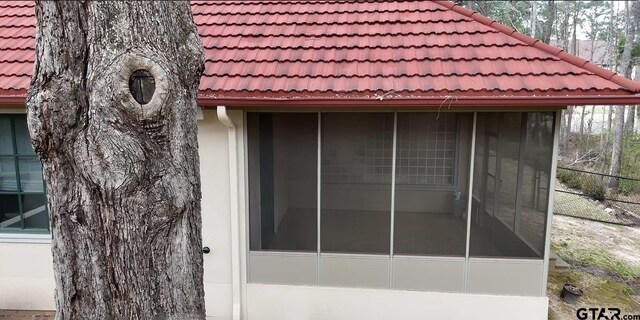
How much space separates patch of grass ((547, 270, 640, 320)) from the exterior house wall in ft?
3.18

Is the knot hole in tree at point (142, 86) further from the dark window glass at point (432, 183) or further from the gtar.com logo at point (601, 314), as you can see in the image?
the gtar.com logo at point (601, 314)

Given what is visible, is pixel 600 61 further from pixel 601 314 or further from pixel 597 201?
pixel 601 314

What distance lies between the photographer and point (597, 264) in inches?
246

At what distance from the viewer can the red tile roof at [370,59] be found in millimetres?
3600

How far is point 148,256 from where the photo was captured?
1.93m

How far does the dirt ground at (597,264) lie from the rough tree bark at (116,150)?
4.69 m

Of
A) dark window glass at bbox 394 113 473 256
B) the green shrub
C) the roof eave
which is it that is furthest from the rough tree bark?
the green shrub

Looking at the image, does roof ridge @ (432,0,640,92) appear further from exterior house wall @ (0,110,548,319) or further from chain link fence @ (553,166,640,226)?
chain link fence @ (553,166,640,226)

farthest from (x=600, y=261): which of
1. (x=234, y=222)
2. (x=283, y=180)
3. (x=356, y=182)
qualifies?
(x=234, y=222)

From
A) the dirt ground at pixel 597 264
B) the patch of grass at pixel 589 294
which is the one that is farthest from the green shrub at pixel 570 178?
the patch of grass at pixel 589 294

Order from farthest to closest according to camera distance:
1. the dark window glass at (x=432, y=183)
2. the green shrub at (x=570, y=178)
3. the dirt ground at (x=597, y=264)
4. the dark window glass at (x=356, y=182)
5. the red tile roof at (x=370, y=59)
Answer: the green shrub at (x=570, y=178), the dirt ground at (x=597, y=264), the dark window glass at (x=356, y=182), the dark window glass at (x=432, y=183), the red tile roof at (x=370, y=59)

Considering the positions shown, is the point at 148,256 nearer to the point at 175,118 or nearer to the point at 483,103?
the point at 175,118

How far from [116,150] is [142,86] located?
0.33m

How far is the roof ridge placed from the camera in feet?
11.5
